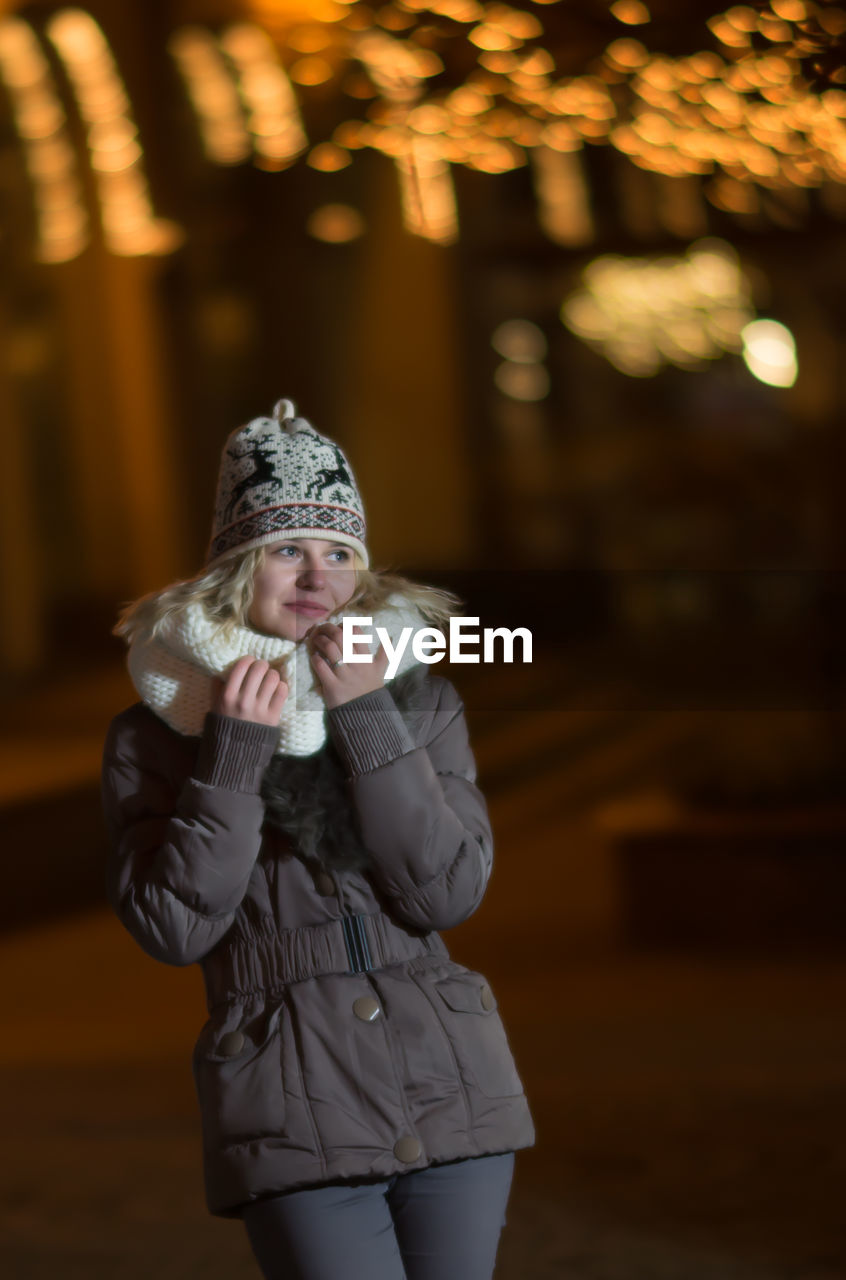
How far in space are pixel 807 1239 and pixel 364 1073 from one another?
2207mm

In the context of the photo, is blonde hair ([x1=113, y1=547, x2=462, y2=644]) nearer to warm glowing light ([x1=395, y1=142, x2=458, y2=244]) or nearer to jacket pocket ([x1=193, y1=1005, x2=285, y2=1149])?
jacket pocket ([x1=193, y1=1005, x2=285, y2=1149])

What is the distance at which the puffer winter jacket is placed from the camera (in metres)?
1.76

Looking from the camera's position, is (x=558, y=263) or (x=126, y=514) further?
(x=558, y=263)

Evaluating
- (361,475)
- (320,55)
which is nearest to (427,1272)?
(320,55)

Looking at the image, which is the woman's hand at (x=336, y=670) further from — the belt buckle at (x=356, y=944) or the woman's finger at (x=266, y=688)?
the belt buckle at (x=356, y=944)

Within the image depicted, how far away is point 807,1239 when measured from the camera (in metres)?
3.53

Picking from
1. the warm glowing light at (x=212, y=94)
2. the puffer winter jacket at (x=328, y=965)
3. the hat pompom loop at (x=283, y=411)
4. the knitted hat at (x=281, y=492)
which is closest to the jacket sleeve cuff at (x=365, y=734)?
the puffer winter jacket at (x=328, y=965)

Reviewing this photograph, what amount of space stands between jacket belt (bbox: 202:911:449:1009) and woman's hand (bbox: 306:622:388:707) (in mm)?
282

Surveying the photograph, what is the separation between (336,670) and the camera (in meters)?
1.82

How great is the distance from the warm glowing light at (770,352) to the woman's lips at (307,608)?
21989 mm

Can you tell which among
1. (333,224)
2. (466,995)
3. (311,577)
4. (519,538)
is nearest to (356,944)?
(466,995)

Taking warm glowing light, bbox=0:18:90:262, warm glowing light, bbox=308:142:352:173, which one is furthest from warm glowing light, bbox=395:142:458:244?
warm glowing light, bbox=0:18:90:262

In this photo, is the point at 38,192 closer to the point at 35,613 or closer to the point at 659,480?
the point at 35,613

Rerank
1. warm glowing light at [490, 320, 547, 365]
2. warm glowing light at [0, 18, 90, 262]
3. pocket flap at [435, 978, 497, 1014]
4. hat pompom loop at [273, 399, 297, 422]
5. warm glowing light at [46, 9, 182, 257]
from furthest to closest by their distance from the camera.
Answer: warm glowing light at [490, 320, 547, 365] → warm glowing light at [46, 9, 182, 257] → warm glowing light at [0, 18, 90, 262] → hat pompom loop at [273, 399, 297, 422] → pocket flap at [435, 978, 497, 1014]
